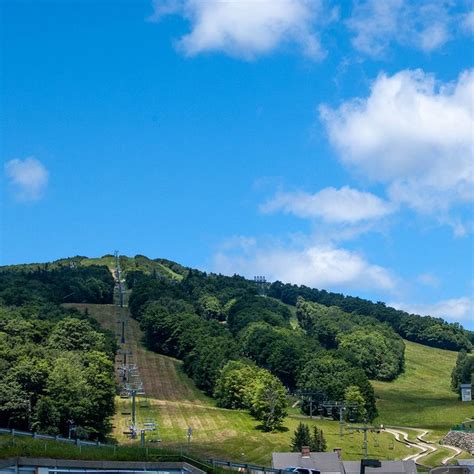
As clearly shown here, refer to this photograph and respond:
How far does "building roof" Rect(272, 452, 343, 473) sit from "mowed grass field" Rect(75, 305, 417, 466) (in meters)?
20.1

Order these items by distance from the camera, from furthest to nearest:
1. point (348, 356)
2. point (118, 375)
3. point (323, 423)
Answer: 1. point (348, 356)
2. point (118, 375)
3. point (323, 423)

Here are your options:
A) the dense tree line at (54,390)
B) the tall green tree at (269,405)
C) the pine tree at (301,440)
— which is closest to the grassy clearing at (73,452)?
the dense tree line at (54,390)

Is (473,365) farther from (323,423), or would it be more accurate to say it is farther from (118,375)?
(118,375)

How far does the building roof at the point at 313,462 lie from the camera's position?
78.4 meters

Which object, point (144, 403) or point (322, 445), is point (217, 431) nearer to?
point (322, 445)

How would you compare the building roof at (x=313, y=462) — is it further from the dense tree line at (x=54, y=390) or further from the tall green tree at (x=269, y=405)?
the tall green tree at (x=269, y=405)

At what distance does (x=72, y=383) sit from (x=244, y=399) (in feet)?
146

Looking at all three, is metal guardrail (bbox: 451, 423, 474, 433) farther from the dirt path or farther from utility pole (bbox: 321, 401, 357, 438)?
utility pole (bbox: 321, 401, 357, 438)

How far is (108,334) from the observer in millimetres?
174250

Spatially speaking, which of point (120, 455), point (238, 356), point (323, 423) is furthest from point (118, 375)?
point (120, 455)

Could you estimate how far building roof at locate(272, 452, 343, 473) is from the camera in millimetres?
78438

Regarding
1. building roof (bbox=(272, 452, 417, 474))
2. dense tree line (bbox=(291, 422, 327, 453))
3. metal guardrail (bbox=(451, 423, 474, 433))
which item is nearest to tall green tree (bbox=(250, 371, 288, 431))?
dense tree line (bbox=(291, 422, 327, 453))

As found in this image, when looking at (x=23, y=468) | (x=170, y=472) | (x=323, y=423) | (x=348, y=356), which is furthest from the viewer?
(x=348, y=356)

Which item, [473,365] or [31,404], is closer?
[31,404]
